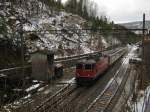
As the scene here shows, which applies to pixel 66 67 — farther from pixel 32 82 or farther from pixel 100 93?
pixel 100 93

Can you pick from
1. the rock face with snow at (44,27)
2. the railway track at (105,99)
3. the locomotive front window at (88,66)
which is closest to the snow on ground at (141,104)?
the railway track at (105,99)

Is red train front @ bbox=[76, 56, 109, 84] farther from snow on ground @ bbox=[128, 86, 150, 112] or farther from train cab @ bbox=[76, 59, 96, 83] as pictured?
snow on ground @ bbox=[128, 86, 150, 112]

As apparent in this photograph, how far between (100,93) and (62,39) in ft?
100

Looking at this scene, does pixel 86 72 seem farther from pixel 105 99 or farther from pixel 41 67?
pixel 105 99

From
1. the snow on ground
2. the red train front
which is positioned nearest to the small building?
the red train front

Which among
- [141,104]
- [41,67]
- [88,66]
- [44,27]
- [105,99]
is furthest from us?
[44,27]

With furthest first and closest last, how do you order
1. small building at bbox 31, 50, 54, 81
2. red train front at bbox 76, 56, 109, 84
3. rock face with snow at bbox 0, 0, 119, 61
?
rock face with snow at bbox 0, 0, 119, 61
small building at bbox 31, 50, 54, 81
red train front at bbox 76, 56, 109, 84

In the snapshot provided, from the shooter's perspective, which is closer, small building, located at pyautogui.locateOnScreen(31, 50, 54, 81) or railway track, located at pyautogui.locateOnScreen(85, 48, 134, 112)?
railway track, located at pyautogui.locateOnScreen(85, 48, 134, 112)

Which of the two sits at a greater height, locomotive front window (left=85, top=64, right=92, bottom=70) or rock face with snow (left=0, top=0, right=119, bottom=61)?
rock face with snow (left=0, top=0, right=119, bottom=61)

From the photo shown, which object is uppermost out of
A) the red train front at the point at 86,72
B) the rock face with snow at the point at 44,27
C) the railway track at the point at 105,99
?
the rock face with snow at the point at 44,27

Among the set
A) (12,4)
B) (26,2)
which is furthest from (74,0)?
(12,4)

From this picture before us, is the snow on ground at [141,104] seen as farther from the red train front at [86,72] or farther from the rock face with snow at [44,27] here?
the rock face with snow at [44,27]

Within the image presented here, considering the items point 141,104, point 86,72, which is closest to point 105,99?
point 86,72

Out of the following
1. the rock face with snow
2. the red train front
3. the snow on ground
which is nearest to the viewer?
the snow on ground
